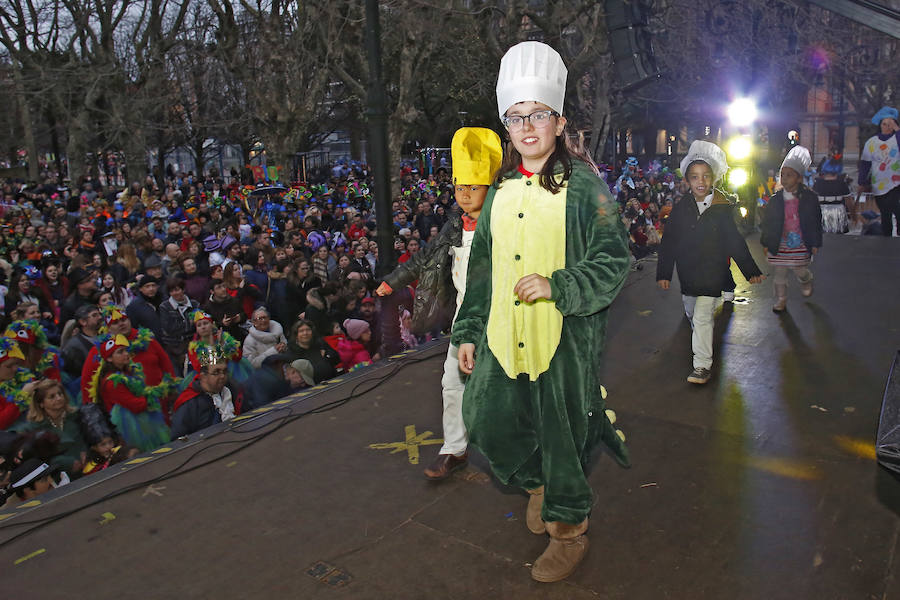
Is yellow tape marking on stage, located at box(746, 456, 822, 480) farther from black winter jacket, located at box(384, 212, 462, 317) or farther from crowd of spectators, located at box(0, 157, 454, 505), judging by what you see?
crowd of spectators, located at box(0, 157, 454, 505)

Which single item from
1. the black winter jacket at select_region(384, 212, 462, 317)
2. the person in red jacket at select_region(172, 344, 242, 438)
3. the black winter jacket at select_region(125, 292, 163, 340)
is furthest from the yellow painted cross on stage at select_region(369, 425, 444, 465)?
the black winter jacket at select_region(125, 292, 163, 340)

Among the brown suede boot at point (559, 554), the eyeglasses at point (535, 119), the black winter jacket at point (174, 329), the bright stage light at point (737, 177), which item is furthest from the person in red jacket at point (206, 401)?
the bright stage light at point (737, 177)

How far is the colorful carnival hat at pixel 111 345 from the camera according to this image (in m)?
6.09

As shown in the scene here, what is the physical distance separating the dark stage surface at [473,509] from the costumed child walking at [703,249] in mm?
426

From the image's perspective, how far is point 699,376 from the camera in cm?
559

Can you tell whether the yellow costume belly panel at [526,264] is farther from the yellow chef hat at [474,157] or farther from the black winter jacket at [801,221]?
the black winter jacket at [801,221]

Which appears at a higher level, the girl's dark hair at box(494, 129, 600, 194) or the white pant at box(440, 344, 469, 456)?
the girl's dark hair at box(494, 129, 600, 194)

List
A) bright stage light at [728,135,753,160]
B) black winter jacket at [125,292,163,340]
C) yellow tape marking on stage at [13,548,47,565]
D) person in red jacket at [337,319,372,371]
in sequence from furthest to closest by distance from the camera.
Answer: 1. bright stage light at [728,135,753,160]
2. black winter jacket at [125,292,163,340]
3. person in red jacket at [337,319,372,371]
4. yellow tape marking on stage at [13,548,47,565]

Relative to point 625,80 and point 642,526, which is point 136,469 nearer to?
point 642,526

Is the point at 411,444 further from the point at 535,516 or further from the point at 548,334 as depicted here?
the point at 548,334

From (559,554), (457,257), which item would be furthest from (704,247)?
(559,554)

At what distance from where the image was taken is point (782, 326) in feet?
22.9

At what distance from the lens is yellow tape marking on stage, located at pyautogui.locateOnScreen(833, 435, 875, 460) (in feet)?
14.2

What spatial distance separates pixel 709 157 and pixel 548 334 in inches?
149
